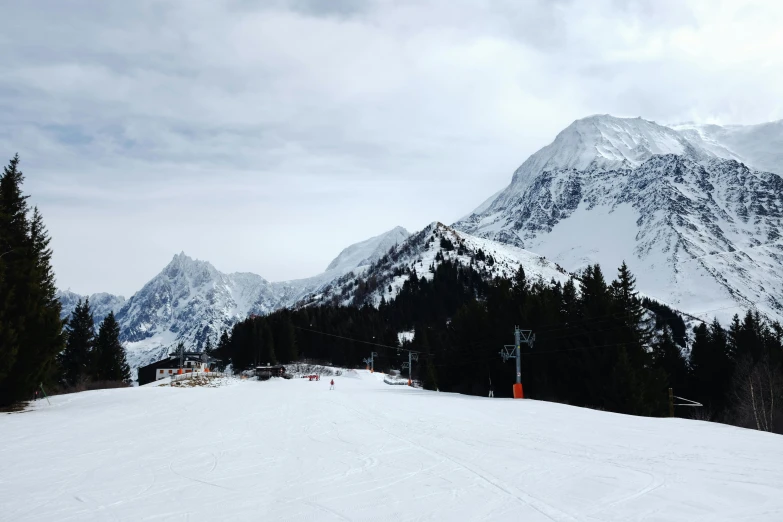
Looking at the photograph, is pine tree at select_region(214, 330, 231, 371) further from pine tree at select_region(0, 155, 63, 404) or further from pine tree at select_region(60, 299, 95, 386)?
pine tree at select_region(0, 155, 63, 404)

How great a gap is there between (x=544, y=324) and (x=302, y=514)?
44.8m

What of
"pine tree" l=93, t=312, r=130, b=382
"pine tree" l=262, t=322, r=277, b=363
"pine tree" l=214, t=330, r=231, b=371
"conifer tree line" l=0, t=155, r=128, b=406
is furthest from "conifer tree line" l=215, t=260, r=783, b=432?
"pine tree" l=214, t=330, r=231, b=371

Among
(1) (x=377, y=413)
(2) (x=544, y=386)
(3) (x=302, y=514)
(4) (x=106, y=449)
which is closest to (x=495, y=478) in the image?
(3) (x=302, y=514)

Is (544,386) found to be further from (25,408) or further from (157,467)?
(157,467)

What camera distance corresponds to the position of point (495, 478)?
8.77m

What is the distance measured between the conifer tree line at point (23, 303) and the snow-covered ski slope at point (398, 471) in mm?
5641

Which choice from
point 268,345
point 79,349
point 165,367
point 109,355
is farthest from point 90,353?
point 165,367

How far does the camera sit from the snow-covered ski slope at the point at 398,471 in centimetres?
714

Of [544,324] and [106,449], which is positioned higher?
[544,324]

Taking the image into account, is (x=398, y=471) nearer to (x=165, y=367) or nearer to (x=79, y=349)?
(x=79, y=349)

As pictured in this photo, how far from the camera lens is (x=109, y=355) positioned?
64.4 meters

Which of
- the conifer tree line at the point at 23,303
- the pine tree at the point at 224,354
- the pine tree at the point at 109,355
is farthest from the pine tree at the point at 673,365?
the pine tree at the point at 224,354

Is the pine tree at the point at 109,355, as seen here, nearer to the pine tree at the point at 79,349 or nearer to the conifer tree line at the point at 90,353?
the conifer tree line at the point at 90,353

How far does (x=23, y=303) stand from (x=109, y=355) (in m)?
46.0
